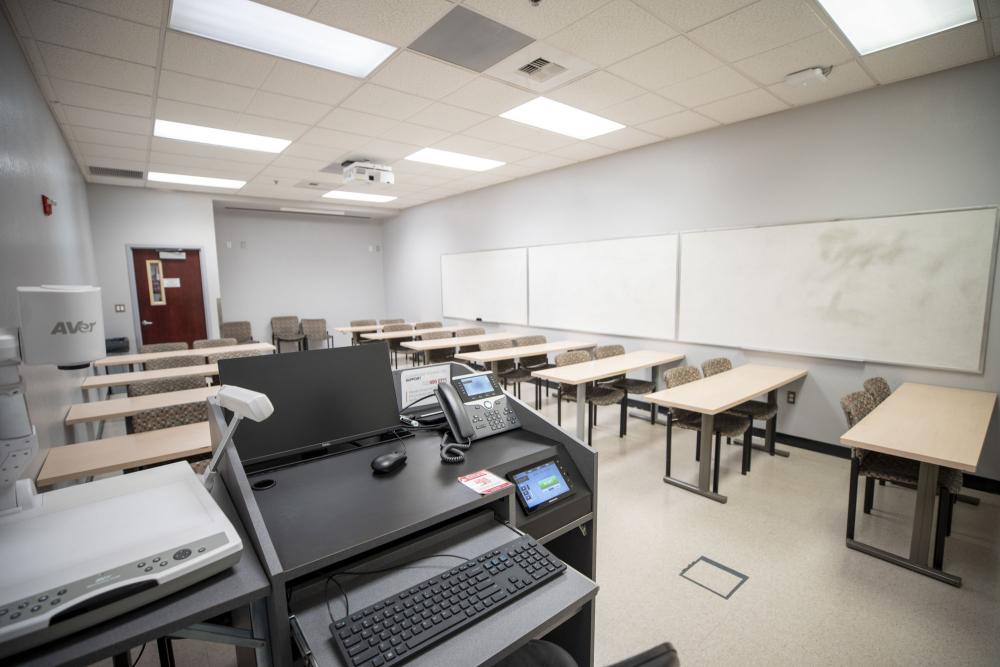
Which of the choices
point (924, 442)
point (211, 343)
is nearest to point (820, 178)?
point (924, 442)

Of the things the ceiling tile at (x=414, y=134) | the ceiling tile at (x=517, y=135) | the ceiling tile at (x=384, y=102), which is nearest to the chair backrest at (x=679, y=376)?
the ceiling tile at (x=517, y=135)

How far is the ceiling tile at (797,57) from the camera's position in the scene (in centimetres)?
276

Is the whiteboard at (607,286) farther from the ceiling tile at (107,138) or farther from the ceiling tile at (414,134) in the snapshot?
the ceiling tile at (107,138)

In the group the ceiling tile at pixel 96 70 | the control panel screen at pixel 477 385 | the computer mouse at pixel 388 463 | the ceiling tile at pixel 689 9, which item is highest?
the ceiling tile at pixel 689 9

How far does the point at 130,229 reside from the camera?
6.64 m

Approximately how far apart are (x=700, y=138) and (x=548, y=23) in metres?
2.55

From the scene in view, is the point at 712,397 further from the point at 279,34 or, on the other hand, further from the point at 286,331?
the point at 286,331

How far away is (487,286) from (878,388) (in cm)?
500

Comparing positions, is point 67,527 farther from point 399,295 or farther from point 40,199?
point 399,295

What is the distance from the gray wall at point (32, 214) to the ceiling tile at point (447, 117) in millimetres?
2453

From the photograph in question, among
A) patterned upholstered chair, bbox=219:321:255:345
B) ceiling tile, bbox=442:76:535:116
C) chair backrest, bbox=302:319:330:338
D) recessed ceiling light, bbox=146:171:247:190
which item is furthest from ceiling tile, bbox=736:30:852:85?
chair backrest, bbox=302:319:330:338

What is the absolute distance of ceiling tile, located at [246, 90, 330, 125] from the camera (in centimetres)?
345

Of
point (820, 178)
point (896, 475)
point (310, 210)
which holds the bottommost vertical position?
point (896, 475)

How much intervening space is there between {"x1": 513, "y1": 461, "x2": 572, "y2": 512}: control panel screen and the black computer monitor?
0.49 meters
